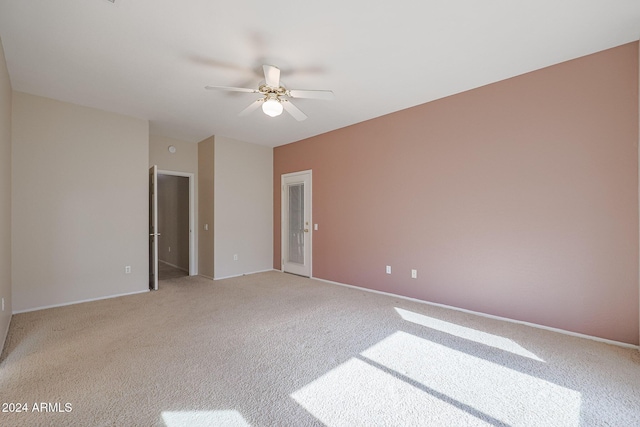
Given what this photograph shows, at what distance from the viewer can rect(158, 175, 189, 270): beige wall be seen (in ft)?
19.8

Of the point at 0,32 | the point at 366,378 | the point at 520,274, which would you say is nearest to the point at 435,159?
the point at 520,274

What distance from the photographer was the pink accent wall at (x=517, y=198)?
8.13 feet

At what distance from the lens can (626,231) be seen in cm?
243

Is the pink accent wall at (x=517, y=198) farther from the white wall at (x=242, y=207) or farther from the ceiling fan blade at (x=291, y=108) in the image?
the white wall at (x=242, y=207)

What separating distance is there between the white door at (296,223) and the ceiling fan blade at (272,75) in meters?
2.57

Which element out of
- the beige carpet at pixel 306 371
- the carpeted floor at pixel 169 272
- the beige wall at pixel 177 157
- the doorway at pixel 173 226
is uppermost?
the beige wall at pixel 177 157

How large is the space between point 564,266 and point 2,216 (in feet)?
17.8

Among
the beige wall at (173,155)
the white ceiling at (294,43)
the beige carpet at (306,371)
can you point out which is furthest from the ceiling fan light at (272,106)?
the beige wall at (173,155)

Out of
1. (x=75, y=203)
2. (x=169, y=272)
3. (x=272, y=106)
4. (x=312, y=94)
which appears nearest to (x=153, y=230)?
(x=75, y=203)

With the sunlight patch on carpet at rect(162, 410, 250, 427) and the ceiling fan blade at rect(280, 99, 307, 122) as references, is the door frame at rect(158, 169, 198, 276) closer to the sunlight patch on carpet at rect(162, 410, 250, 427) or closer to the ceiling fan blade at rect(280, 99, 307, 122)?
the ceiling fan blade at rect(280, 99, 307, 122)

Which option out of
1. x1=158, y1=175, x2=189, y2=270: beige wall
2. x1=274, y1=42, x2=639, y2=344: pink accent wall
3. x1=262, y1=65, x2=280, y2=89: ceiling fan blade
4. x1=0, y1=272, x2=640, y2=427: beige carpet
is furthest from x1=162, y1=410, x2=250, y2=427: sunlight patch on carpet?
x1=158, y1=175, x2=189, y2=270: beige wall

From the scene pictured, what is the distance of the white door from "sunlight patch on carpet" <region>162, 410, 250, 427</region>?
11.9 feet

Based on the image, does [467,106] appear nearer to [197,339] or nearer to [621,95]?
[621,95]

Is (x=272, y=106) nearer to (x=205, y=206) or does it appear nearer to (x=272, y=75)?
(x=272, y=75)
